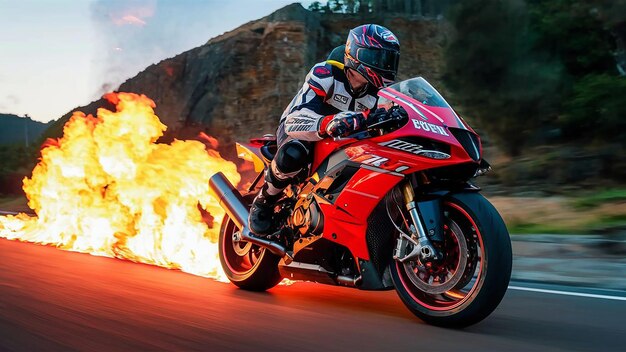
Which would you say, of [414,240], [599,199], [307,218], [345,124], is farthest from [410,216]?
[599,199]

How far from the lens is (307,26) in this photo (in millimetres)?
29062

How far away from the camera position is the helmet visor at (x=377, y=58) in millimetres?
5559

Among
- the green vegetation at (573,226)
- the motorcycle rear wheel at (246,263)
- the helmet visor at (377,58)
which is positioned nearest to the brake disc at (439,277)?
the helmet visor at (377,58)

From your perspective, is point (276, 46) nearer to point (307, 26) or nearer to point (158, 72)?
point (307, 26)

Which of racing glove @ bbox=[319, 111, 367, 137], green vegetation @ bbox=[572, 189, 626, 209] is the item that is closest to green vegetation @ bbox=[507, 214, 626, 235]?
green vegetation @ bbox=[572, 189, 626, 209]

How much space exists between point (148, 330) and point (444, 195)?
211 centimetres

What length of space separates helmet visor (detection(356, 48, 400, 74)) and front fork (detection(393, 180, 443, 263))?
969mm

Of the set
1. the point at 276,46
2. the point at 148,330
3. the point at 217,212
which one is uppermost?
the point at 276,46

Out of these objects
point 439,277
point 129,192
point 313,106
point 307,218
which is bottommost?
point 439,277

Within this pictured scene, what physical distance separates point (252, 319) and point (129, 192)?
12.6 ft

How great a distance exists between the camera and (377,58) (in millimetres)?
5566

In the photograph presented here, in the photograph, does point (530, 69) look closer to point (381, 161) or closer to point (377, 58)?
point (377, 58)

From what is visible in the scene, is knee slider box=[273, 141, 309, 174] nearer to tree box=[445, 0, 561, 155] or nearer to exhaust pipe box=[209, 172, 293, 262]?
exhaust pipe box=[209, 172, 293, 262]

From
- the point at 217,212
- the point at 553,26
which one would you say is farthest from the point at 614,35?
the point at 217,212
